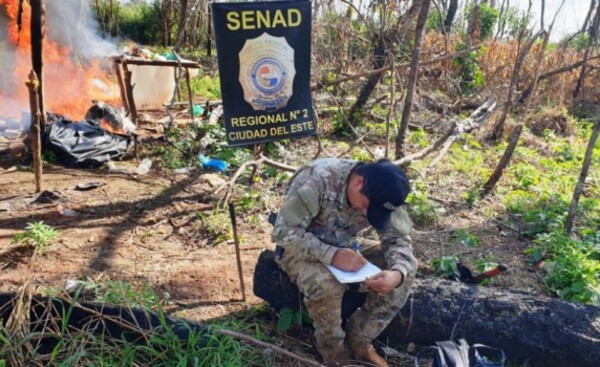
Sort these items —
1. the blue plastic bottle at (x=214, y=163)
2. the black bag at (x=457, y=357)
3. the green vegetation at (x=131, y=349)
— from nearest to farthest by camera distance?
1. the green vegetation at (x=131, y=349)
2. the black bag at (x=457, y=357)
3. the blue plastic bottle at (x=214, y=163)

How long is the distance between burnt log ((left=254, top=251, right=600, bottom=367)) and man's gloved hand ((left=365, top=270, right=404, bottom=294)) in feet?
1.30

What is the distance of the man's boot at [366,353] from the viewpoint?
106 inches

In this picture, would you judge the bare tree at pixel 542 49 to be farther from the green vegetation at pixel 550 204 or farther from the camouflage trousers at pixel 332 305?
the camouflage trousers at pixel 332 305

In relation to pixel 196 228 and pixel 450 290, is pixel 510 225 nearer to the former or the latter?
pixel 450 290

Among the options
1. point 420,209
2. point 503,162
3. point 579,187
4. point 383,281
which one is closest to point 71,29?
point 420,209

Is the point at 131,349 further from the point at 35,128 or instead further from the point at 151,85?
the point at 151,85

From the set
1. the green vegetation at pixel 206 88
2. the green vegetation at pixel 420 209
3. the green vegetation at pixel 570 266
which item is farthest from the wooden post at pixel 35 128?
the green vegetation at pixel 206 88

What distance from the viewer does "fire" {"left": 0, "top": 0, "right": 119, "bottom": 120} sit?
7.87 metres

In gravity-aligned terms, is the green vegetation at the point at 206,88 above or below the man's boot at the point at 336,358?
above

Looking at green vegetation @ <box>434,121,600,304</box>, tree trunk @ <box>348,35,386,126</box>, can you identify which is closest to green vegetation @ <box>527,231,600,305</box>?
green vegetation @ <box>434,121,600,304</box>

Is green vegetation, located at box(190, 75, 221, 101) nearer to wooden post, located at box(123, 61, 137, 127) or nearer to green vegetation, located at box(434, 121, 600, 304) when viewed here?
wooden post, located at box(123, 61, 137, 127)

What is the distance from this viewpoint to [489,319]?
111 inches

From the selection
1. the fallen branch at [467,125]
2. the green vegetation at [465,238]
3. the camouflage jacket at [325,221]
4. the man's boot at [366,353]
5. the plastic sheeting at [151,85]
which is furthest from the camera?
the plastic sheeting at [151,85]

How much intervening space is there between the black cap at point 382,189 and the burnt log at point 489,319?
2.12 ft
